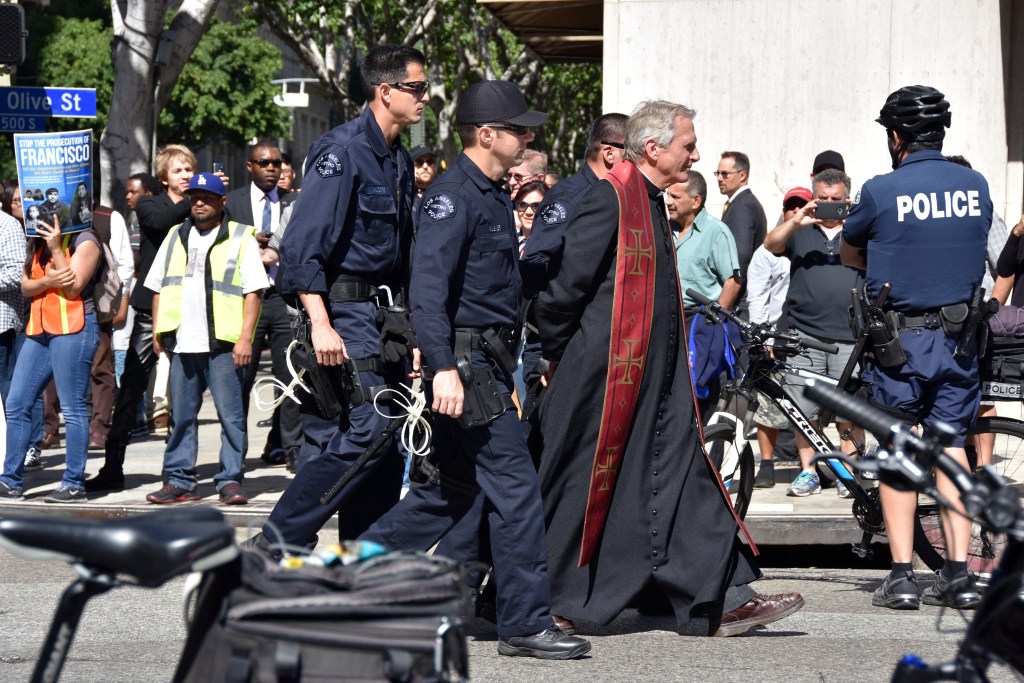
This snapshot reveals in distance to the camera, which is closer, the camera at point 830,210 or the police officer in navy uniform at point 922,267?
the police officer in navy uniform at point 922,267

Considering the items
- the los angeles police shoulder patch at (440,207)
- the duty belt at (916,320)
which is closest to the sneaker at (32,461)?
the los angeles police shoulder patch at (440,207)

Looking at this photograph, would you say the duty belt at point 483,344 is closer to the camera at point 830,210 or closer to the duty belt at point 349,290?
the duty belt at point 349,290

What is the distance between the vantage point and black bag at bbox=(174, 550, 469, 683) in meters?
2.62

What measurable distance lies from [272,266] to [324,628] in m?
7.82

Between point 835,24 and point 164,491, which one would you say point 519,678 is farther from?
point 835,24

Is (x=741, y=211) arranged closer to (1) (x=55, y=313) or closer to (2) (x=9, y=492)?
(1) (x=55, y=313)

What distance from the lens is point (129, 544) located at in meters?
2.57

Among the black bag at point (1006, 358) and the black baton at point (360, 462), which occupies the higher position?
the black bag at point (1006, 358)

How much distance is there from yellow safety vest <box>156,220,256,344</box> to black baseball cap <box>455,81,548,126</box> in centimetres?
317

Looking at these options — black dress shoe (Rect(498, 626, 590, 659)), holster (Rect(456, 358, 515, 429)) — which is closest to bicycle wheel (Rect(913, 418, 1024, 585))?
black dress shoe (Rect(498, 626, 590, 659))

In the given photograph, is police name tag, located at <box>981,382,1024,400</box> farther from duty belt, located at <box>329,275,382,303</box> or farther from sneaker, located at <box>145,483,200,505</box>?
sneaker, located at <box>145,483,200,505</box>

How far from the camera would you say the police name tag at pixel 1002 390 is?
Answer: 684 cm

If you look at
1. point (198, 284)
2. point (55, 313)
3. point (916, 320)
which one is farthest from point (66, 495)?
point (916, 320)

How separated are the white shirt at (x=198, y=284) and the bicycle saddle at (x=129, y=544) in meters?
5.86
